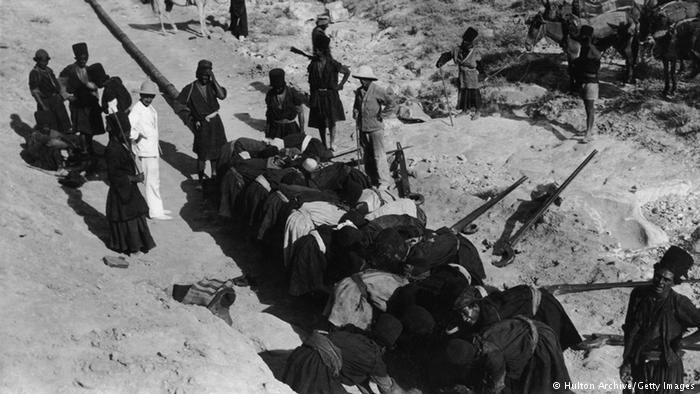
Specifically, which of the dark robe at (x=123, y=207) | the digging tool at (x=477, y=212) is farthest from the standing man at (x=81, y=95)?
the digging tool at (x=477, y=212)

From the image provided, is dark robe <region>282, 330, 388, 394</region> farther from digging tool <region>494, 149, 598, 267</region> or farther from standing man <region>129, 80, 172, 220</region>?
standing man <region>129, 80, 172, 220</region>

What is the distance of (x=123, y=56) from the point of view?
55.9ft

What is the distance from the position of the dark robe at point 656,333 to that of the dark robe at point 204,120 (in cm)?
646

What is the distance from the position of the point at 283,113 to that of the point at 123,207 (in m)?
3.21

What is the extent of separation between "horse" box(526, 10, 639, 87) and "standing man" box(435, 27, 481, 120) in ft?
5.50

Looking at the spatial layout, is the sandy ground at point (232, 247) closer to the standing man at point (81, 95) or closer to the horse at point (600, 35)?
the standing man at point (81, 95)

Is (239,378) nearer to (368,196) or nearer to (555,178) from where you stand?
(368,196)

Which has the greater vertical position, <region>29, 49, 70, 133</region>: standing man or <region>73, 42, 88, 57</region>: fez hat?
<region>73, 42, 88, 57</region>: fez hat

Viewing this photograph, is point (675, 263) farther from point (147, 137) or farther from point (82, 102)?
point (82, 102)

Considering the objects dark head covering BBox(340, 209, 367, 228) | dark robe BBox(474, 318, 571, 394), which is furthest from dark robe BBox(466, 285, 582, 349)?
dark head covering BBox(340, 209, 367, 228)

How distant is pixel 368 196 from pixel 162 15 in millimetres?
11300

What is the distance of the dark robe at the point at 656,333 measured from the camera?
20.9 ft

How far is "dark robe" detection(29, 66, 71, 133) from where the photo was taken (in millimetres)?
11703

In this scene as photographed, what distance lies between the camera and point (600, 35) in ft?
47.2
